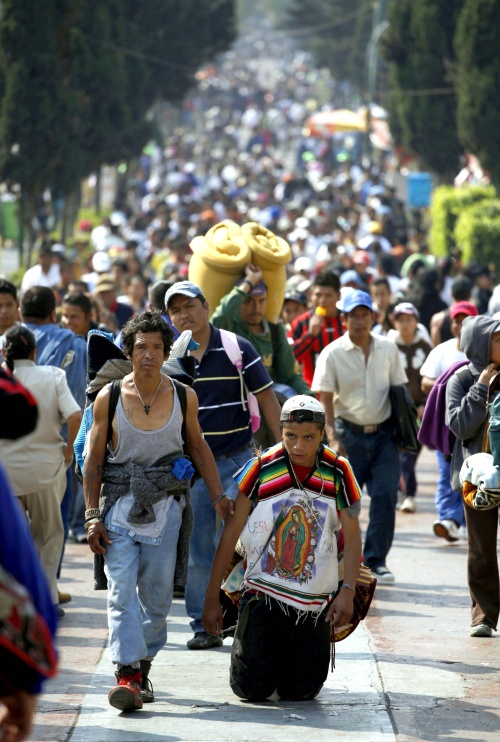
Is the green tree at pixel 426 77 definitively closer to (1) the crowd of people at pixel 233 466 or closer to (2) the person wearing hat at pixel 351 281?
(2) the person wearing hat at pixel 351 281

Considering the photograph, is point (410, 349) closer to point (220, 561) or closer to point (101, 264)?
point (220, 561)

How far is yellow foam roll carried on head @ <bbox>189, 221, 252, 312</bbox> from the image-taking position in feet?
29.9

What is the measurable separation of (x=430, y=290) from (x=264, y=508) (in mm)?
9810

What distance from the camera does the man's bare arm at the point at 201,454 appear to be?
6352 millimetres

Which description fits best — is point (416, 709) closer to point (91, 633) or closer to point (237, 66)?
point (91, 633)

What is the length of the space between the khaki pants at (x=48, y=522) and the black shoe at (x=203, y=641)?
776mm

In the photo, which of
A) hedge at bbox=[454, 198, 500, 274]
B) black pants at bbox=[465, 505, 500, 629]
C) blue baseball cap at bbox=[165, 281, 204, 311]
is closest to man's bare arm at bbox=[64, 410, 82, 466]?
blue baseball cap at bbox=[165, 281, 204, 311]

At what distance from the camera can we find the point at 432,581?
9.21 meters

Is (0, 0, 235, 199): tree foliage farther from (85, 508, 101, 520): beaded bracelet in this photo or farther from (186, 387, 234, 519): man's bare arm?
(85, 508, 101, 520): beaded bracelet

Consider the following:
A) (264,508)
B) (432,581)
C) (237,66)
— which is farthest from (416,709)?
(237,66)

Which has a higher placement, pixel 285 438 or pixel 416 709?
pixel 285 438

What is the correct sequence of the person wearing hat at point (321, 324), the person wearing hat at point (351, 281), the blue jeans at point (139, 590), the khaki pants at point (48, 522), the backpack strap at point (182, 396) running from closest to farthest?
the blue jeans at point (139, 590) → the backpack strap at point (182, 396) → the khaki pants at point (48, 522) → the person wearing hat at point (321, 324) → the person wearing hat at point (351, 281)

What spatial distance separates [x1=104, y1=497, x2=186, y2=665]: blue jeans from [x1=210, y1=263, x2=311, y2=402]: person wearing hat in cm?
249

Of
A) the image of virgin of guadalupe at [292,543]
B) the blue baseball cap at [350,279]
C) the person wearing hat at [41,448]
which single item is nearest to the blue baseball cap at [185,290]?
the person wearing hat at [41,448]
